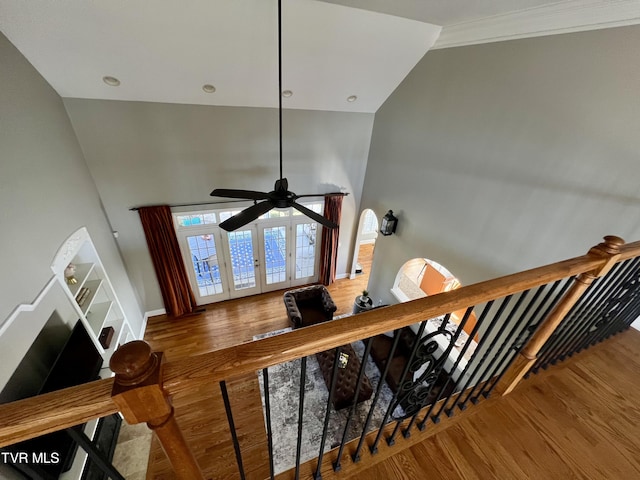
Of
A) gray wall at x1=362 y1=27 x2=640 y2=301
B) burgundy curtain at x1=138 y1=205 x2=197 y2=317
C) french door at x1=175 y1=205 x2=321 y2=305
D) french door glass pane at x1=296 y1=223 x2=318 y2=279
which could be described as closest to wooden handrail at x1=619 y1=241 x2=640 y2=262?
gray wall at x1=362 y1=27 x2=640 y2=301

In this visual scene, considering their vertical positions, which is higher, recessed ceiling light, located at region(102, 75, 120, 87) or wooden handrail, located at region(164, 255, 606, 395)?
recessed ceiling light, located at region(102, 75, 120, 87)

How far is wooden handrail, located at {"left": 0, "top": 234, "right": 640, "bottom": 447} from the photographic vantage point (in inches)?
24.9

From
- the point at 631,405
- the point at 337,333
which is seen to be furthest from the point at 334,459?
the point at 631,405

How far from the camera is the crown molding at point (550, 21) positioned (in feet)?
6.48

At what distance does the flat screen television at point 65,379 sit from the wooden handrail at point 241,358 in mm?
1830

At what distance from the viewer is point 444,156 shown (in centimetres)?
365

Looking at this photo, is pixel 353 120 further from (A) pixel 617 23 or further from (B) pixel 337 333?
(B) pixel 337 333

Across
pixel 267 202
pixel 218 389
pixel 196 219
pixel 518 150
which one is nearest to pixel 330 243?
pixel 196 219

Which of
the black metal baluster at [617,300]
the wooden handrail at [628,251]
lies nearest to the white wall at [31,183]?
the wooden handrail at [628,251]

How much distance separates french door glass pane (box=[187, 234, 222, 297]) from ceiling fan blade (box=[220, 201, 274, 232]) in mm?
3209

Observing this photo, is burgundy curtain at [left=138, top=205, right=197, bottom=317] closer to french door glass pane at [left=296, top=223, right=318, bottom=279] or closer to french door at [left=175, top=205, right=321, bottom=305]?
french door at [left=175, top=205, right=321, bottom=305]

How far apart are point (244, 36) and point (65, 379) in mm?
3917

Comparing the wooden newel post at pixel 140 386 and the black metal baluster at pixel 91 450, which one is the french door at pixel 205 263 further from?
the wooden newel post at pixel 140 386

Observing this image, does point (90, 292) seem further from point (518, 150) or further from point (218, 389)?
point (518, 150)
